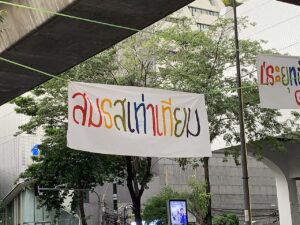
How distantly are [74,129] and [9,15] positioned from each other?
11.6 feet

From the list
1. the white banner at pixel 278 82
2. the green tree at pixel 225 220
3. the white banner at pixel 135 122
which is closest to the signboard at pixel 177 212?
the white banner at pixel 278 82

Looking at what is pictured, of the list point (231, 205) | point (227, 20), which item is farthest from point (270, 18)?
point (231, 205)

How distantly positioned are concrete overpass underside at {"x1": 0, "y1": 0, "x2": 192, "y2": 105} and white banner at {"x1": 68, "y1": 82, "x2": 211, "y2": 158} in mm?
1222

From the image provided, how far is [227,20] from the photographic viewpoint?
20938 mm

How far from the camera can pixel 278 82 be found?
919 cm

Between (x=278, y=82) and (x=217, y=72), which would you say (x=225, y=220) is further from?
(x=278, y=82)

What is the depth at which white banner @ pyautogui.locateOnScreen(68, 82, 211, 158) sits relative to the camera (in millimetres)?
7430

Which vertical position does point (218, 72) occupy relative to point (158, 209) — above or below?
above

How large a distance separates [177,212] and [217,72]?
5.27 meters

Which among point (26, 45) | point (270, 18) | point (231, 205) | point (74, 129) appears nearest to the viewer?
point (74, 129)

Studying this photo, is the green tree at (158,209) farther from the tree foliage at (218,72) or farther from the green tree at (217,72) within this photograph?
the tree foliage at (218,72)

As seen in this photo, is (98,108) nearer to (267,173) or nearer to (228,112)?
(228,112)

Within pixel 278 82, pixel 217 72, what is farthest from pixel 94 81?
pixel 278 82

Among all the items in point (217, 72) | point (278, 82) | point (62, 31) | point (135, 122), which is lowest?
point (135, 122)
